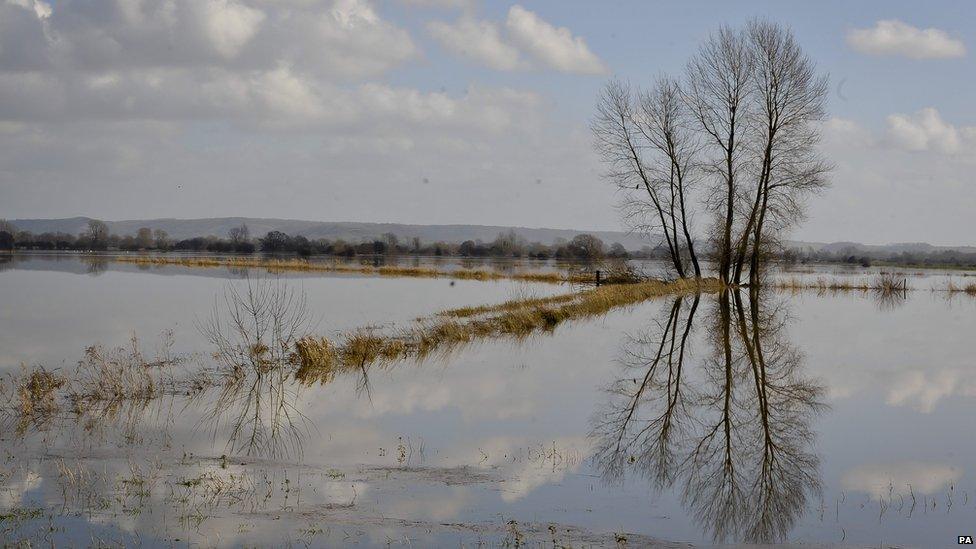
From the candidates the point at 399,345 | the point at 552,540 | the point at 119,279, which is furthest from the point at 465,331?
the point at 119,279

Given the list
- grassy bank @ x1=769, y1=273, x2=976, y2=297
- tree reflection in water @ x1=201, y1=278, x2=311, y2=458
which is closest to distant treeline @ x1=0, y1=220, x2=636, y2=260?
grassy bank @ x1=769, y1=273, x2=976, y2=297

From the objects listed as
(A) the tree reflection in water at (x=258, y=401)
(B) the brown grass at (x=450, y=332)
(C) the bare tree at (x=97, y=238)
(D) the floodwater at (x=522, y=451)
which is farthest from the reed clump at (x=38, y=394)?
(C) the bare tree at (x=97, y=238)

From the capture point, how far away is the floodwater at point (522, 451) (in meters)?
6.62

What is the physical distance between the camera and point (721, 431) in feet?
32.9

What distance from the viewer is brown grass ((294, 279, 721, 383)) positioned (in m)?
15.2

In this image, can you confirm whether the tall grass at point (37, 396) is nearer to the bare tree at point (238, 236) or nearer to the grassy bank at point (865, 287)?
the grassy bank at point (865, 287)

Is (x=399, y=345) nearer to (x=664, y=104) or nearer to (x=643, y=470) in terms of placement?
(x=643, y=470)

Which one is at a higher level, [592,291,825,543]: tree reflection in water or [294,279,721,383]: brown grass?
Answer: [294,279,721,383]: brown grass

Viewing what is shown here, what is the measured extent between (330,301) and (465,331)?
1083 centimetres

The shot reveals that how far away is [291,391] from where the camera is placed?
1270 centimetres

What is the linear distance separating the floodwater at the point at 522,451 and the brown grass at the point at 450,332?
665mm

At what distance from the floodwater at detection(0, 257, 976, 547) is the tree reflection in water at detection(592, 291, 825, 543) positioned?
0.12 feet

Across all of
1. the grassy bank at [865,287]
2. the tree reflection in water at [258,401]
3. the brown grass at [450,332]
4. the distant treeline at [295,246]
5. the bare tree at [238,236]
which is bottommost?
the tree reflection in water at [258,401]

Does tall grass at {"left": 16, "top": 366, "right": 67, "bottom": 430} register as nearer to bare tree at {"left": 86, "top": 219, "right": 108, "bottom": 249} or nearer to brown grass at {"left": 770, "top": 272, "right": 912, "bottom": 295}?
brown grass at {"left": 770, "top": 272, "right": 912, "bottom": 295}
